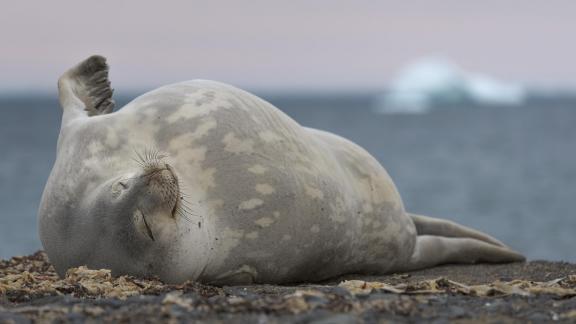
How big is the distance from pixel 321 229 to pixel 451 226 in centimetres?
214

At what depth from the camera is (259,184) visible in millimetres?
5129

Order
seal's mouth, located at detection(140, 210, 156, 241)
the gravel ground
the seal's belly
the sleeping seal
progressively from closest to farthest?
the gravel ground < seal's mouth, located at detection(140, 210, 156, 241) < the sleeping seal < the seal's belly

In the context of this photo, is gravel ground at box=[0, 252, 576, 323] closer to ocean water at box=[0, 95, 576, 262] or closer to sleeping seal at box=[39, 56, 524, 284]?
sleeping seal at box=[39, 56, 524, 284]

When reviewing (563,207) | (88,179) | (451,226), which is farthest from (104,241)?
(563,207)

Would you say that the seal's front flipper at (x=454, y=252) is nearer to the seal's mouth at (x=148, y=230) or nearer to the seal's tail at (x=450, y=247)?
the seal's tail at (x=450, y=247)

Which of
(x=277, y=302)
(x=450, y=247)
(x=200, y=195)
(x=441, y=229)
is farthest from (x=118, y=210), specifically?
(x=441, y=229)

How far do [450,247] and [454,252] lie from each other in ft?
0.15

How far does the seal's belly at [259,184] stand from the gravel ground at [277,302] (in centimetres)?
29

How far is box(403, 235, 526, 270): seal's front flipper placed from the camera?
21.9 feet

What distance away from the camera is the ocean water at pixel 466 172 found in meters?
24.9

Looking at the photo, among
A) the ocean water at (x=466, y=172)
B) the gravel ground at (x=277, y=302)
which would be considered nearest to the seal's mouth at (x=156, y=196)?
the gravel ground at (x=277, y=302)

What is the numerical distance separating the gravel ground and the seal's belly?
0.29 metres

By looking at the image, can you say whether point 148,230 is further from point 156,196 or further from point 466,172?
point 466,172

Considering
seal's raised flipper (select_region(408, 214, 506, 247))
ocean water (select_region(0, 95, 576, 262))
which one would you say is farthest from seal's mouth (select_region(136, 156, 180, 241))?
ocean water (select_region(0, 95, 576, 262))
